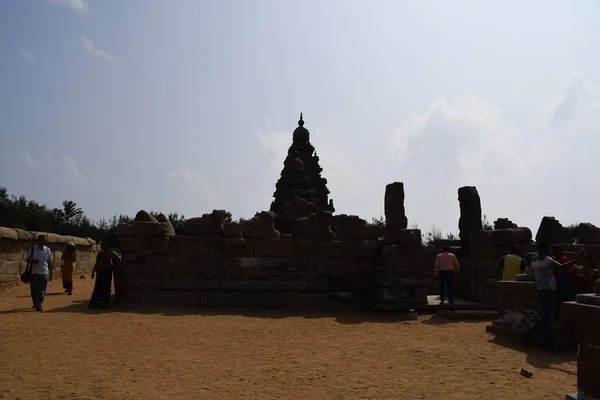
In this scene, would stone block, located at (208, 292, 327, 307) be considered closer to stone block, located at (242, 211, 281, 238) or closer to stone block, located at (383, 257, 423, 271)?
stone block, located at (242, 211, 281, 238)

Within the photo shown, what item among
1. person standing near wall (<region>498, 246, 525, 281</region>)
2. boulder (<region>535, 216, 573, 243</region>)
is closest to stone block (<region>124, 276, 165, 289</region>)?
person standing near wall (<region>498, 246, 525, 281</region>)

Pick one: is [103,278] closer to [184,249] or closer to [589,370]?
[184,249]

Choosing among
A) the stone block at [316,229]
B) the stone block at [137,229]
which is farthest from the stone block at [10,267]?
the stone block at [316,229]

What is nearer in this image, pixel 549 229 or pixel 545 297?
pixel 545 297

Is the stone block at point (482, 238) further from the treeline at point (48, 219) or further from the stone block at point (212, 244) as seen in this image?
the treeline at point (48, 219)

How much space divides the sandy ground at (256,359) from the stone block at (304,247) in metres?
1.95

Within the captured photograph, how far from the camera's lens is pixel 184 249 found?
1209cm

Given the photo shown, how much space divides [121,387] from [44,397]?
0.74m

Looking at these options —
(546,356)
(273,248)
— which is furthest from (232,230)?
(546,356)

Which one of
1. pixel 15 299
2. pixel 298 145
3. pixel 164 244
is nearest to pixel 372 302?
pixel 164 244

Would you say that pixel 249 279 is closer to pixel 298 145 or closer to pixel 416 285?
pixel 416 285

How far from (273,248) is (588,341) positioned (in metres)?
9.01

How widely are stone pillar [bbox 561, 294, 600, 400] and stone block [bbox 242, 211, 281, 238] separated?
8.90m

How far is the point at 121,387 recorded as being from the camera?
5547 millimetres
